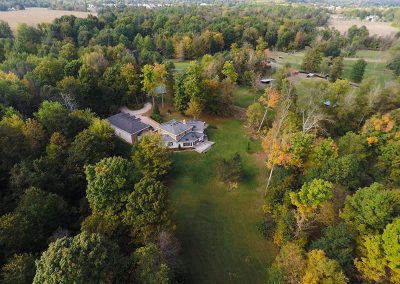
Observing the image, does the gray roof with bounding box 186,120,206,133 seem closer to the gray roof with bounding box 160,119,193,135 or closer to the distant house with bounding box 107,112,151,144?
the gray roof with bounding box 160,119,193,135

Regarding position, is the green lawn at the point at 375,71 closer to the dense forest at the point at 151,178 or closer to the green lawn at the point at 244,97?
the dense forest at the point at 151,178

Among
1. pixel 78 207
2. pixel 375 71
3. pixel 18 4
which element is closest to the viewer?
pixel 78 207

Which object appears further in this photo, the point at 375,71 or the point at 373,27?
the point at 373,27

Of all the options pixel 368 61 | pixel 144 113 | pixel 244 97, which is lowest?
pixel 244 97

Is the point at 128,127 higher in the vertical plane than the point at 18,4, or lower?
lower

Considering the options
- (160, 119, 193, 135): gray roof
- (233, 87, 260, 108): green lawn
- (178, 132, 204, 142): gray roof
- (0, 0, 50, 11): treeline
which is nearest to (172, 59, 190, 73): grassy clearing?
(233, 87, 260, 108): green lawn

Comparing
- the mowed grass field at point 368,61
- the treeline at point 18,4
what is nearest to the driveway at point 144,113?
the mowed grass field at point 368,61

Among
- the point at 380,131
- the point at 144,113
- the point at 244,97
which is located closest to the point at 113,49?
the point at 144,113

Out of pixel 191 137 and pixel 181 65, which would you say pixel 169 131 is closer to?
pixel 191 137
